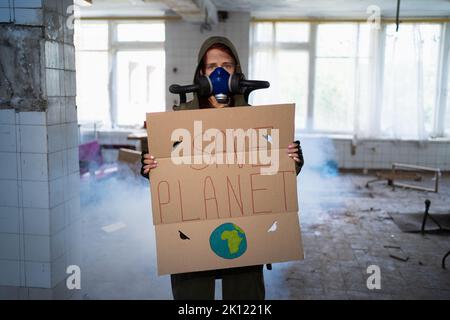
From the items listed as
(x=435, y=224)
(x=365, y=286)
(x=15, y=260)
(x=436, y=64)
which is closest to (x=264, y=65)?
(x=436, y=64)

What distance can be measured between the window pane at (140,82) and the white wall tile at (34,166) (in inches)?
207

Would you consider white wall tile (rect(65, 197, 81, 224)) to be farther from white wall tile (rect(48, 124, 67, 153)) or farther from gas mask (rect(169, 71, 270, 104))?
gas mask (rect(169, 71, 270, 104))

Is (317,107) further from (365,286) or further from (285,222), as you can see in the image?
(285,222)

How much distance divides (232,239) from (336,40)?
21.5 ft

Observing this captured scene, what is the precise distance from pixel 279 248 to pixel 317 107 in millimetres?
6331

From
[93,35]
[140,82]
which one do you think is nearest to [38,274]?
[140,82]

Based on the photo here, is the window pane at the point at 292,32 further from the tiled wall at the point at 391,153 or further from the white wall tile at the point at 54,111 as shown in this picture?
the white wall tile at the point at 54,111

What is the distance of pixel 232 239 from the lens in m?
1.74

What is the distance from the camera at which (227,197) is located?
1.74m

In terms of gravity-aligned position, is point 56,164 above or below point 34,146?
below

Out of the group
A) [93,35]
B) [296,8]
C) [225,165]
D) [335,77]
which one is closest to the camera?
[225,165]

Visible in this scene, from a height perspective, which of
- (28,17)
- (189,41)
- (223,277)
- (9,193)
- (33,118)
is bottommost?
(223,277)

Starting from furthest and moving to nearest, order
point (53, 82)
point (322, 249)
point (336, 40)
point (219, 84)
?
point (336, 40) → point (322, 249) → point (53, 82) → point (219, 84)

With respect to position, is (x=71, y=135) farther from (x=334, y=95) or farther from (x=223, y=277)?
(x=334, y=95)
